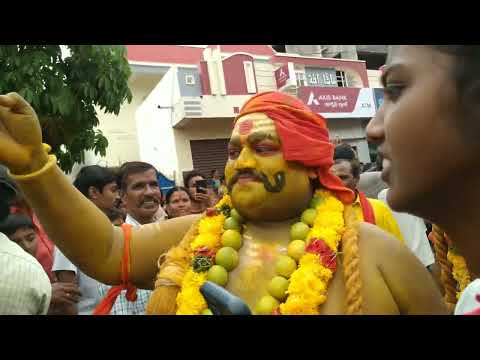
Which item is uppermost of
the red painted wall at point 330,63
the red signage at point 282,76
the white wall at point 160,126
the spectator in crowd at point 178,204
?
the red painted wall at point 330,63

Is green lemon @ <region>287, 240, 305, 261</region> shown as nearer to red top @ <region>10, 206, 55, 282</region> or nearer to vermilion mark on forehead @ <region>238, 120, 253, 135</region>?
vermilion mark on forehead @ <region>238, 120, 253, 135</region>

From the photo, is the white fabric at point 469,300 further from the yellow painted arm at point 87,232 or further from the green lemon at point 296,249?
the yellow painted arm at point 87,232

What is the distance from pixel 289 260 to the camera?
184 centimetres

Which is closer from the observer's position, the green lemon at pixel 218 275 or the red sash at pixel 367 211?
the green lemon at pixel 218 275

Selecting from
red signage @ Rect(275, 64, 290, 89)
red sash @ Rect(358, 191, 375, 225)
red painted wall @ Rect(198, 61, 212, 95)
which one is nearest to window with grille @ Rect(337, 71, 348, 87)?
red signage @ Rect(275, 64, 290, 89)

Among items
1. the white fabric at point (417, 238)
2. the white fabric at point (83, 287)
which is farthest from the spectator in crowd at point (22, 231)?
the white fabric at point (417, 238)

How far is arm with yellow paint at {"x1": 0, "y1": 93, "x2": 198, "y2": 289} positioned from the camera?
1.69m

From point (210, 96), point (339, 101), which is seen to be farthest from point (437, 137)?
point (339, 101)

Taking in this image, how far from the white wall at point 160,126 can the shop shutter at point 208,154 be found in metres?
0.57

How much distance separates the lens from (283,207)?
1918 mm

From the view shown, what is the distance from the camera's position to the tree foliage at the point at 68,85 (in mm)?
4492

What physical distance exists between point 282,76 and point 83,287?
11.6 metres

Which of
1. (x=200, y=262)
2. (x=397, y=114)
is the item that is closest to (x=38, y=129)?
(x=200, y=262)

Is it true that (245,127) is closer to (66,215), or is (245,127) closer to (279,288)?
(279,288)
